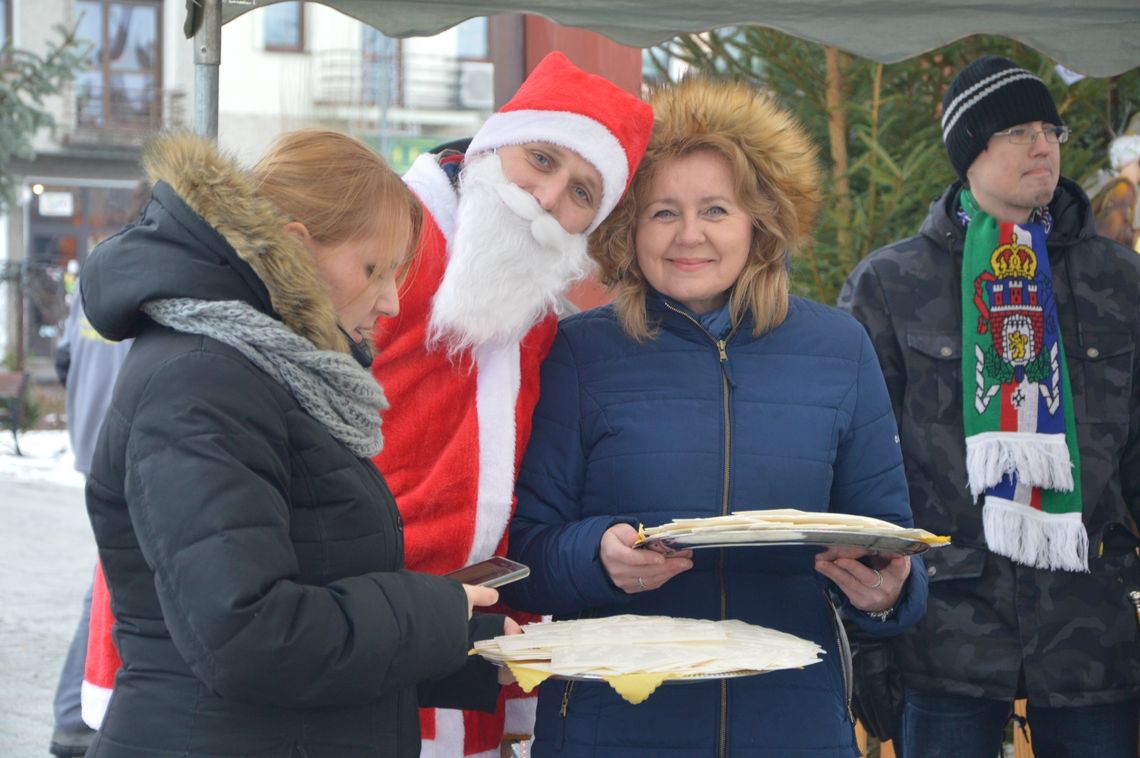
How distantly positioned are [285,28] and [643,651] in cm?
2930

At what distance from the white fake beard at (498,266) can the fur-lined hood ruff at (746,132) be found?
0.28 metres

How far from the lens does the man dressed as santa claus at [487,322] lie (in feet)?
8.99

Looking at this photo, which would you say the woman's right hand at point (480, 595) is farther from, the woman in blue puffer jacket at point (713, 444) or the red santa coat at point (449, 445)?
the red santa coat at point (449, 445)

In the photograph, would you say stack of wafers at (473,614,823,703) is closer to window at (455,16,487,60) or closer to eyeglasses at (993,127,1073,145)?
eyeglasses at (993,127,1073,145)

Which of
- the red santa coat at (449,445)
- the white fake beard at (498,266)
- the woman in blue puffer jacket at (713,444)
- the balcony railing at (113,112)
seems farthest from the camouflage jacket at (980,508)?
the balcony railing at (113,112)

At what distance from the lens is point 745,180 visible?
2.64 metres

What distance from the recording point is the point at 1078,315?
3.38 meters

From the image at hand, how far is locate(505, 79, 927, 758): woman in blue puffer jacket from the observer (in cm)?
247

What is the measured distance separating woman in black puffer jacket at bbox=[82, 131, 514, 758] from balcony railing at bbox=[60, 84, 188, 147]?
2884 centimetres

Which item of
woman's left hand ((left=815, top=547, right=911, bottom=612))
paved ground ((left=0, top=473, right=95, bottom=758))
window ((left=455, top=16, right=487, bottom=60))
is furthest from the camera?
window ((left=455, top=16, right=487, bottom=60))

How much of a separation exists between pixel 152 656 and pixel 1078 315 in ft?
8.07

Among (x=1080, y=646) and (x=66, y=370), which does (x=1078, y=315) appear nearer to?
(x=1080, y=646)

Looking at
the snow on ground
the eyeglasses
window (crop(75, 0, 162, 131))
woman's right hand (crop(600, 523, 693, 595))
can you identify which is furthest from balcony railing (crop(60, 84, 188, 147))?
woman's right hand (crop(600, 523, 693, 595))

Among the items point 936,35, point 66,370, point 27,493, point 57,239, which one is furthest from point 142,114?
point 936,35
